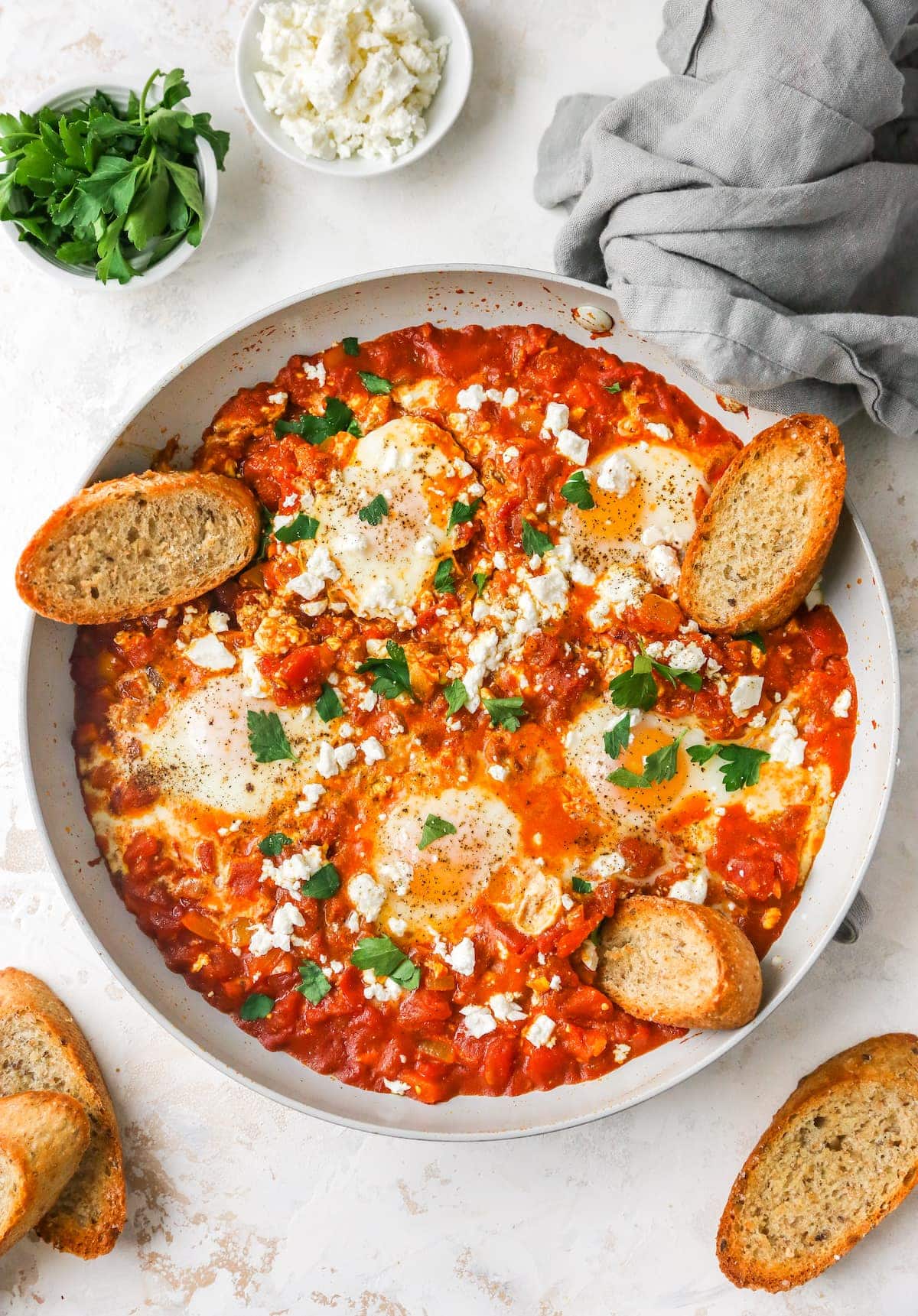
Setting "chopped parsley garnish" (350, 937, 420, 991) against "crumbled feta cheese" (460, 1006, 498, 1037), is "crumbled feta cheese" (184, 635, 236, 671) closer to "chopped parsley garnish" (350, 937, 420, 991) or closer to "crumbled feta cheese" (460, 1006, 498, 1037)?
"chopped parsley garnish" (350, 937, 420, 991)

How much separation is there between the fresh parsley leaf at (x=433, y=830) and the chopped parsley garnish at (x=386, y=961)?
423mm

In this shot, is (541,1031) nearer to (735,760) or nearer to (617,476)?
(735,760)

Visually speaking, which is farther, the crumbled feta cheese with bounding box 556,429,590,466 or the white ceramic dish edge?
the crumbled feta cheese with bounding box 556,429,590,466

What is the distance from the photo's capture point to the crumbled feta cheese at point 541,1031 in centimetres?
400

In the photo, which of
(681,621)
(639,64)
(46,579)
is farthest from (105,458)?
(639,64)

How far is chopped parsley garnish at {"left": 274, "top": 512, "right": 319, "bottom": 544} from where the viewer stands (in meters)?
4.13

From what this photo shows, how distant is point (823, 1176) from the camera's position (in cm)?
414

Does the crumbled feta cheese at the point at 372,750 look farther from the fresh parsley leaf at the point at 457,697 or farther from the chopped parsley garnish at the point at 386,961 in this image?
the chopped parsley garnish at the point at 386,961

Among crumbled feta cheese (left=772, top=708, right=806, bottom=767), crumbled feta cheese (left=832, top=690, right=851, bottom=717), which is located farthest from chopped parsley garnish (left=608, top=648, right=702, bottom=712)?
crumbled feta cheese (left=832, top=690, right=851, bottom=717)

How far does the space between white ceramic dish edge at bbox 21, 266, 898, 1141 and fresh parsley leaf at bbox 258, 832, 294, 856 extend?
713mm

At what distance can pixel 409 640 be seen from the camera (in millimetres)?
4184

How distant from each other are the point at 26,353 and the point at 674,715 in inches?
128

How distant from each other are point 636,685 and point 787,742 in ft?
2.23

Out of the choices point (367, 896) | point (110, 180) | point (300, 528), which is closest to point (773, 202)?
point (300, 528)
